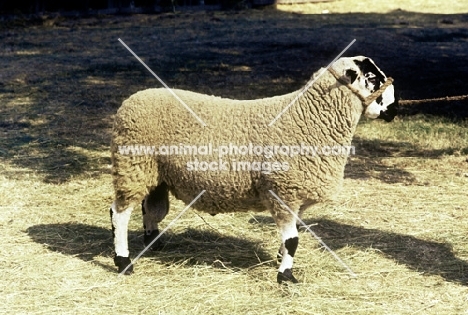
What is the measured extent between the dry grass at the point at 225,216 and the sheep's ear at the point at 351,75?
1420 millimetres

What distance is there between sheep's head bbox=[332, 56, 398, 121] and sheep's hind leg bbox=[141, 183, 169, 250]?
1.63 metres

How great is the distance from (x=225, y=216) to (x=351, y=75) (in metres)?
2.07

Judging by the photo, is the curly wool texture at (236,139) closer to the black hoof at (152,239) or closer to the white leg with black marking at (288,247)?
the white leg with black marking at (288,247)

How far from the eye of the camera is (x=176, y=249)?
17.9ft

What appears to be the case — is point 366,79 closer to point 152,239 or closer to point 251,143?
point 251,143

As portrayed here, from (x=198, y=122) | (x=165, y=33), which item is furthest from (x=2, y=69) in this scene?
(x=198, y=122)

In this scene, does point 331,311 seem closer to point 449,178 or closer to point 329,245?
→ point 329,245

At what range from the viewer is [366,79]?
15.4 feet

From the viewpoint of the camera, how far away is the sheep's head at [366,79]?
466 cm

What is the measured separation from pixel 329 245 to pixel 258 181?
3.71ft

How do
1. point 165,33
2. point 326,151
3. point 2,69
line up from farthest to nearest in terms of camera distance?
point 165,33, point 2,69, point 326,151

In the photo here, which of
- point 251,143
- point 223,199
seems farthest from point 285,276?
point 251,143

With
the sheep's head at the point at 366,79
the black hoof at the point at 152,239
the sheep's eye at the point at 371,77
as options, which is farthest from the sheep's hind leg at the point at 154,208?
the sheep's eye at the point at 371,77

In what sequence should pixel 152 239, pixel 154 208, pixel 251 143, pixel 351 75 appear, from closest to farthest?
pixel 351 75, pixel 251 143, pixel 154 208, pixel 152 239
